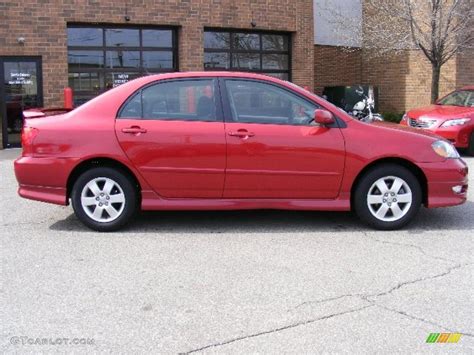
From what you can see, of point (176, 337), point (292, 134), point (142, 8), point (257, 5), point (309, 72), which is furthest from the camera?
point (309, 72)

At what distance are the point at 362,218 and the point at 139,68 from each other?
952 centimetres

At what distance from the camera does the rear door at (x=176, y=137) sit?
5777mm

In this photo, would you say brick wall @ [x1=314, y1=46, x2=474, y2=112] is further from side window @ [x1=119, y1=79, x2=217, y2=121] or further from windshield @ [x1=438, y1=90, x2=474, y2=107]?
side window @ [x1=119, y1=79, x2=217, y2=121]

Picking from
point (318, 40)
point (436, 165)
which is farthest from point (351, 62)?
point (436, 165)

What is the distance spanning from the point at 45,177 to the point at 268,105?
7.94 feet

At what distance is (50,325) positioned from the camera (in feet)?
12.2

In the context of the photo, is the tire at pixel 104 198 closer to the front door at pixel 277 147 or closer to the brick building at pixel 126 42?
the front door at pixel 277 147

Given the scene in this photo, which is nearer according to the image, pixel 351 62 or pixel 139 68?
pixel 139 68

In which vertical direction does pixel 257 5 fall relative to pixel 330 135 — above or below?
above

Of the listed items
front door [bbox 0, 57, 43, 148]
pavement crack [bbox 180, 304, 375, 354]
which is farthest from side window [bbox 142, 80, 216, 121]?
front door [bbox 0, 57, 43, 148]

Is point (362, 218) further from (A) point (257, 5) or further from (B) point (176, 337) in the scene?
(A) point (257, 5)

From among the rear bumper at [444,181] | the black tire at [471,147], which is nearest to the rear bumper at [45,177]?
the rear bumper at [444,181]

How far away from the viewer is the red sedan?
5.79 metres

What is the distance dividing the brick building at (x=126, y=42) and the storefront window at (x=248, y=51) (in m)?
0.03
